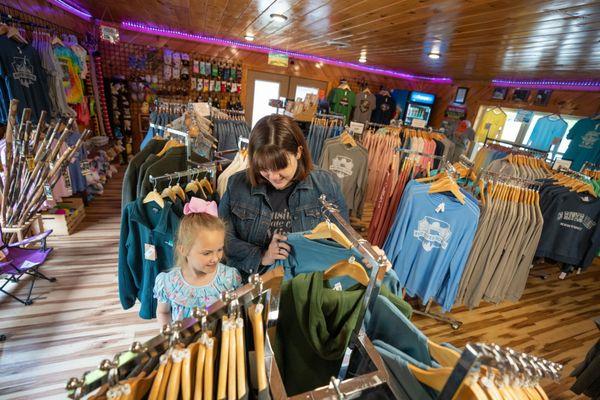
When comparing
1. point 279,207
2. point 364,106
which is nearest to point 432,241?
point 279,207

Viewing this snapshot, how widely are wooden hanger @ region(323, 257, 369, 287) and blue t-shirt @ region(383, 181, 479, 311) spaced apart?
4.95ft

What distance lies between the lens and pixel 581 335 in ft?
10.1

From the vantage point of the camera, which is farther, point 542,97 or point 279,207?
point 542,97

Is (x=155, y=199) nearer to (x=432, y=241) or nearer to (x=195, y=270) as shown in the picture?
(x=195, y=270)

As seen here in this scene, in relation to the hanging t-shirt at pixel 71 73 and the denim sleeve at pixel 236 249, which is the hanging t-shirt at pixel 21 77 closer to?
the hanging t-shirt at pixel 71 73

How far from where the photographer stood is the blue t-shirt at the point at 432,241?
6.90 ft

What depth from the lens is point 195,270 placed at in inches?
54.2

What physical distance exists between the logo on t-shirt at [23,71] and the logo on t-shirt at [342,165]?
12.5ft

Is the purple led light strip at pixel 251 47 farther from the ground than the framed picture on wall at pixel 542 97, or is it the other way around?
the purple led light strip at pixel 251 47

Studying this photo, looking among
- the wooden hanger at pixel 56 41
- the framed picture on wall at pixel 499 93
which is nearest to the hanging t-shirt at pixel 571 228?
the framed picture on wall at pixel 499 93

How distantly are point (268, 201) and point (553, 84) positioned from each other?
24.3 feet

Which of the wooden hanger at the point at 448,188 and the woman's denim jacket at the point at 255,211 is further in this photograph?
the wooden hanger at the point at 448,188

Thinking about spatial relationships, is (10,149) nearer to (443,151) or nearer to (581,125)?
A: (443,151)

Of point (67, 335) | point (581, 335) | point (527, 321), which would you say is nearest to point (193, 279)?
point (67, 335)
